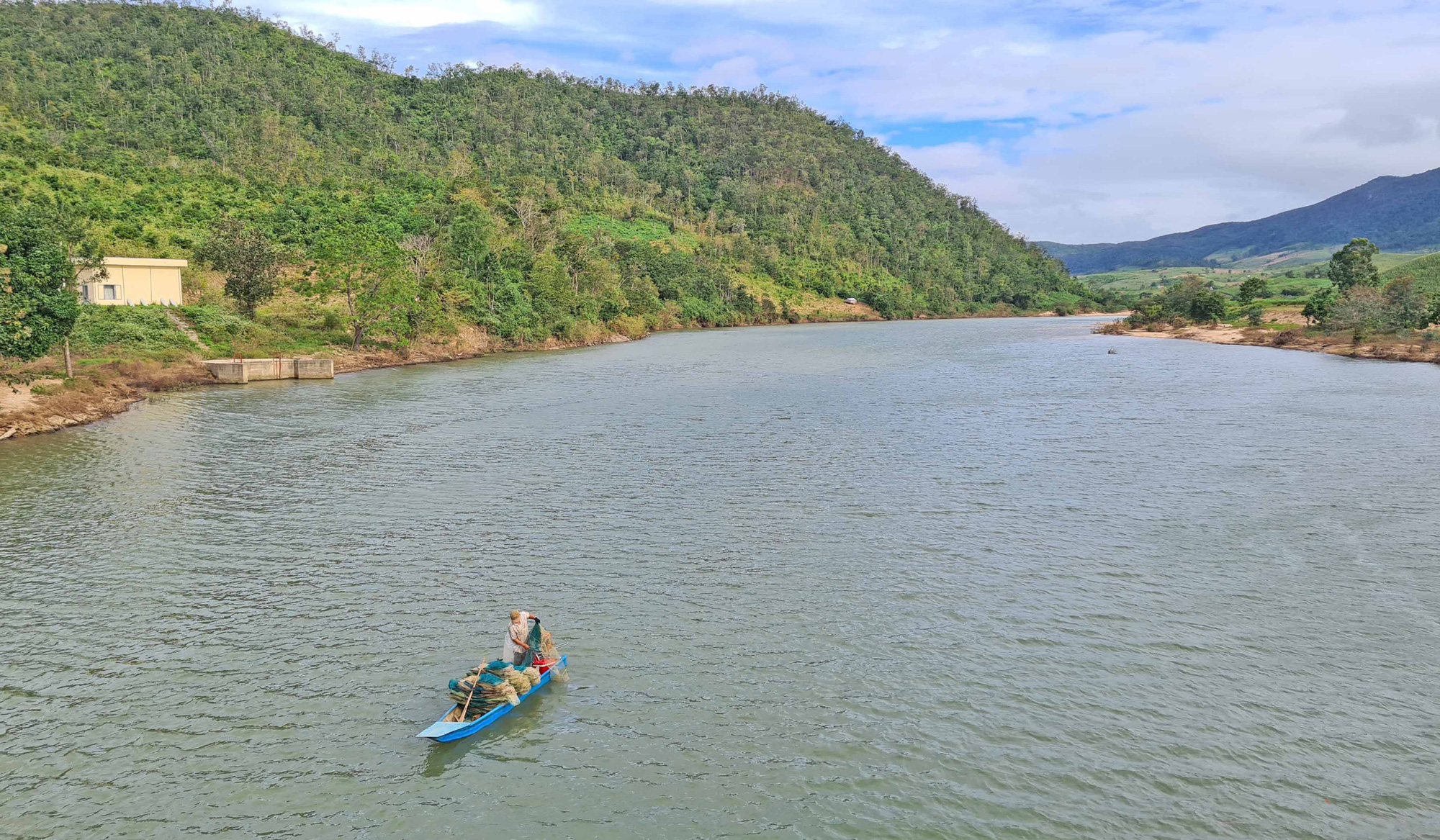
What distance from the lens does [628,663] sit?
19766 mm

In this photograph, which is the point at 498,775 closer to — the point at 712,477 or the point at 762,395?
the point at 712,477

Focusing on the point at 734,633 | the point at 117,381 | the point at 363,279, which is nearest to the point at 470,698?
the point at 734,633

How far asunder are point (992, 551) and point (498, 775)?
1750 cm

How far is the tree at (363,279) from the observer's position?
264ft

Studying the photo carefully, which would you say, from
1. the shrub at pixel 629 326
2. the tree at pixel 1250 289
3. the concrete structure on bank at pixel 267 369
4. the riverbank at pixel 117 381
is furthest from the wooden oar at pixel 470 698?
the tree at pixel 1250 289

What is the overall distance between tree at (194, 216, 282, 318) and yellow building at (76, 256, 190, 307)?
3530mm

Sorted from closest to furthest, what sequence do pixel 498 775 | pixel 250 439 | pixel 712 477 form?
pixel 498 775
pixel 712 477
pixel 250 439

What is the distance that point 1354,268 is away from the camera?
11869cm

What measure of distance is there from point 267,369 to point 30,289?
80.0ft

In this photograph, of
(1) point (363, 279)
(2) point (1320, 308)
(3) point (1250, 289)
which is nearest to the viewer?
(1) point (363, 279)

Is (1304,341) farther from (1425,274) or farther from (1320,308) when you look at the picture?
(1425,274)

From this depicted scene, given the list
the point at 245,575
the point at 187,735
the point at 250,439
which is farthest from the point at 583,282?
the point at 187,735

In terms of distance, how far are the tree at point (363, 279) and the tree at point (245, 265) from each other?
11.2 feet

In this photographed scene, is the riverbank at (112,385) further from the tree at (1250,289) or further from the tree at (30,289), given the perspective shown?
the tree at (1250,289)
